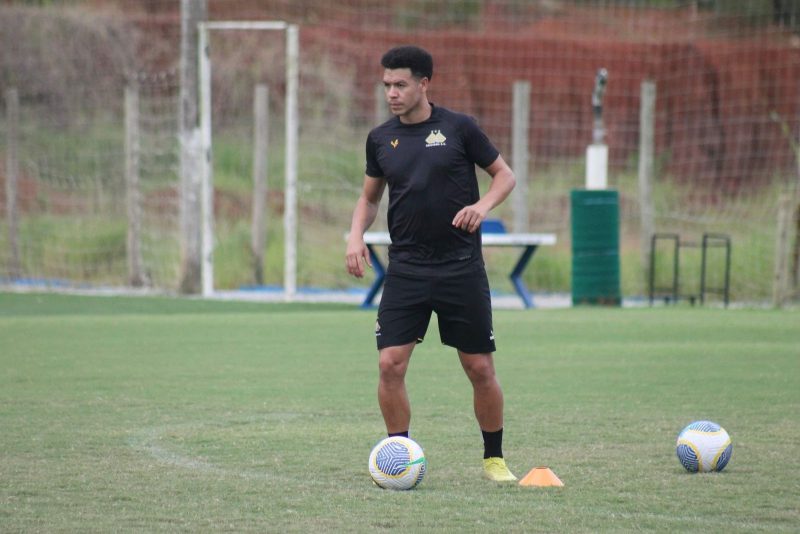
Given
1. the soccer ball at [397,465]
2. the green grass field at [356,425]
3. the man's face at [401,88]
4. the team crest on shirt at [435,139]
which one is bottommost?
the green grass field at [356,425]

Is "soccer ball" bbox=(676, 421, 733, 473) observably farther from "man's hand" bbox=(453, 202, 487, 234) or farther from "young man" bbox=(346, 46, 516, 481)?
"man's hand" bbox=(453, 202, 487, 234)

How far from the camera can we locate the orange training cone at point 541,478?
6703mm

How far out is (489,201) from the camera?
6.80 meters

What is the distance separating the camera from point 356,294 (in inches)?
819

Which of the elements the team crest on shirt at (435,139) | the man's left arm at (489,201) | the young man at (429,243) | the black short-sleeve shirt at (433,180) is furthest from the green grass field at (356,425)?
the team crest on shirt at (435,139)

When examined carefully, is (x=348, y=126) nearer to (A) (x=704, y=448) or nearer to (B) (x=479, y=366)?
(B) (x=479, y=366)

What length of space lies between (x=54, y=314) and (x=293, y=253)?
369 centimetres

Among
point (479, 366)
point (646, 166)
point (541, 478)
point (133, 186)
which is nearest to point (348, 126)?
point (133, 186)

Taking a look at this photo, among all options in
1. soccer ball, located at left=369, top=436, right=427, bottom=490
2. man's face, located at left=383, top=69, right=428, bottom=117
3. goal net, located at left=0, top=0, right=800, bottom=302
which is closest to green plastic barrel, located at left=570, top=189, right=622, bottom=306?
goal net, located at left=0, top=0, right=800, bottom=302

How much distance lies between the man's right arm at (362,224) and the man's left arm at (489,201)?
534mm

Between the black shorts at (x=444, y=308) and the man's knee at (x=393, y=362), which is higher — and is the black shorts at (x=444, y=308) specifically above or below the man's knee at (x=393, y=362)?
above

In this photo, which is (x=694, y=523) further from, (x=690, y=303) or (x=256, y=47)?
(x=256, y=47)

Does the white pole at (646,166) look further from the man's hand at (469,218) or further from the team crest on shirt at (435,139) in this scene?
the man's hand at (469,218)

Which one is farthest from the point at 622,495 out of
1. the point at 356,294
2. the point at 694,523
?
the point at 356,294
